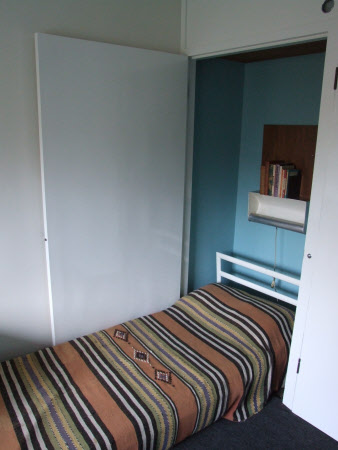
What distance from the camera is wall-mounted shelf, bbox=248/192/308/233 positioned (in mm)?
2379

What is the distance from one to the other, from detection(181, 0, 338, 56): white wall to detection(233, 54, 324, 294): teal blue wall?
0.67m

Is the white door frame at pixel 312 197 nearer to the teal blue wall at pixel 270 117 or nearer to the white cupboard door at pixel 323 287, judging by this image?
the white cupboard door at pixel 323 287

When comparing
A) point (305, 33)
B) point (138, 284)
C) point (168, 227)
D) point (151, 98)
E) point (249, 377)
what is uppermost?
point (305, 33)

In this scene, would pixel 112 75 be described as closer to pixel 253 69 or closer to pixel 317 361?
pixel 253 69

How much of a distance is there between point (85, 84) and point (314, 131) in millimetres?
1486

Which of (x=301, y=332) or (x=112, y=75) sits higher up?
(x=112, y=75)

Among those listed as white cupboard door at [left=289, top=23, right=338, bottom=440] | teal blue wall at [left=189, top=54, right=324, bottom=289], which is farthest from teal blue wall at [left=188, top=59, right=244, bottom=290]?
white cupboard door at [left=289, top=23, right=338, bottom=440]

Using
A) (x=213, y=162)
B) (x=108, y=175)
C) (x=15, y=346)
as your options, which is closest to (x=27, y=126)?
(x=108, y=175)

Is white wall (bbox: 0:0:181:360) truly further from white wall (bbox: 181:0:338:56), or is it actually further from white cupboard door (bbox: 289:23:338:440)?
white cupboard door (bbox: 289:23:338:440)

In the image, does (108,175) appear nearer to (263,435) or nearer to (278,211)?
(278,211)

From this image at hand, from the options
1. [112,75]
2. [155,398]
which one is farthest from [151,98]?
[155,398]

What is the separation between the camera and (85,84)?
190 cm

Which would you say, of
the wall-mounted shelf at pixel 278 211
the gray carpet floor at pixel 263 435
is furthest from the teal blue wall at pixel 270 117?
the gray carpet floor at pixel 263 435

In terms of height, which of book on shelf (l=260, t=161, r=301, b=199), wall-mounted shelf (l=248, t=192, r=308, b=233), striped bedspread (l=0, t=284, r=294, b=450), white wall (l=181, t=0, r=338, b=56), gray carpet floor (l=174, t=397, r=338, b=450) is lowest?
gray carpet floor (l=174, t=397, r=338, b=450)
